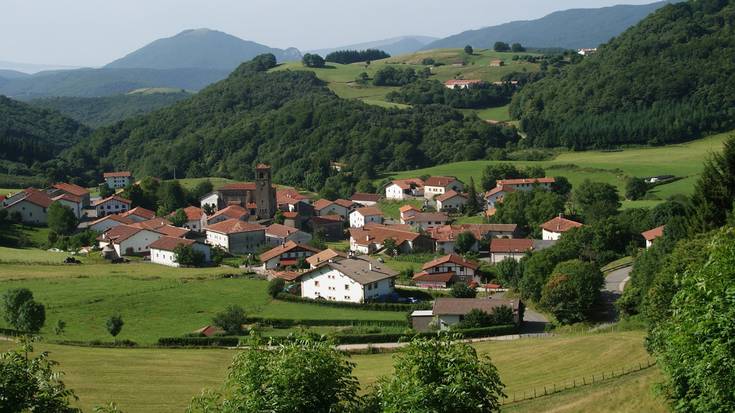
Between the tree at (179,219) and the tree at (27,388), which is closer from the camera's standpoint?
the tree at (27,388)

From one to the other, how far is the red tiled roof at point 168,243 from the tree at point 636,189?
33.3 m

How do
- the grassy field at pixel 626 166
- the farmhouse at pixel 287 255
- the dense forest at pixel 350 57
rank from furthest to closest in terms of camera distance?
the dense forest at pixel 350 57, the grassy field at pixel 626 166, the farmhouse at pixel 287 255

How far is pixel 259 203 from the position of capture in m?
63.6

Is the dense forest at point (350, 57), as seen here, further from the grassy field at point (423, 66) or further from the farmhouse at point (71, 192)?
the farmhouse at point (71, 192)

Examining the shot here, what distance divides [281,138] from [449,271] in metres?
56.7

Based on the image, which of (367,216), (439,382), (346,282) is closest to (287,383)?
(439,382)

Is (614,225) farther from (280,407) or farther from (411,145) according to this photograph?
(411,145)

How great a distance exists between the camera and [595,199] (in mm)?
55812

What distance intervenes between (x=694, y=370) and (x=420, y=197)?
195 feet

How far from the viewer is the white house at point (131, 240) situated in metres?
50.2

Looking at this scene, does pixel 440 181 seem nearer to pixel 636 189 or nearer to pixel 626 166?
pixel 626 166

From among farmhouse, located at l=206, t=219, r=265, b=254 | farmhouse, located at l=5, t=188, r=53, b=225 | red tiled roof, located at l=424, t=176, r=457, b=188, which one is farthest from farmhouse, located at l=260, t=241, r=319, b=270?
red tiled roof, located at l=424, t=176, r=457, b=188

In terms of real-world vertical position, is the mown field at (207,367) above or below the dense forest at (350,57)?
below

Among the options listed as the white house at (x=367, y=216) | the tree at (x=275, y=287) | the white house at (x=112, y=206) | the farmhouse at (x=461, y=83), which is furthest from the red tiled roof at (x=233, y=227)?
the farmhouse at (x=461, y=83)
